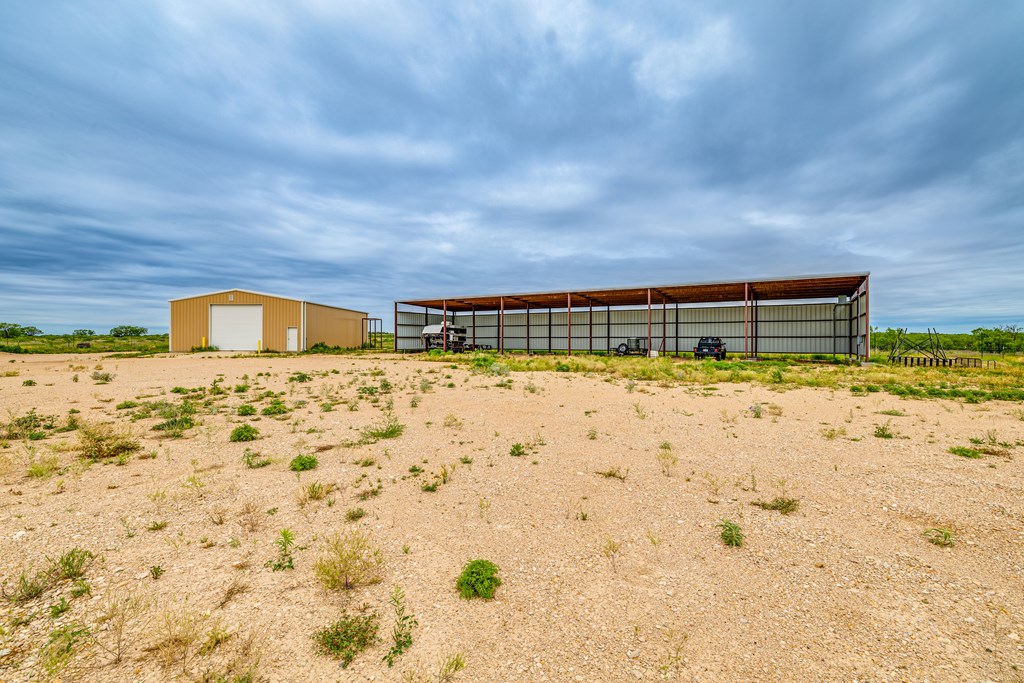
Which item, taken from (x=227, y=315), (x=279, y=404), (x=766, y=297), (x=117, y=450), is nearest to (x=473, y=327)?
(x=227, y=315)

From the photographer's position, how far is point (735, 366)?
23.0 m

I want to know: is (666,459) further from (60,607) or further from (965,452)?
(60,607)

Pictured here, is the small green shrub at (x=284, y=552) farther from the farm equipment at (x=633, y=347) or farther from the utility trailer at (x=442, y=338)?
the utility trailer at (x=442, y=338)

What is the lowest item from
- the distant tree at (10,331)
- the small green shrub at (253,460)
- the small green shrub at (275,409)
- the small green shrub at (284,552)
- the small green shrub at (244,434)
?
the small green shrub at (284,552)

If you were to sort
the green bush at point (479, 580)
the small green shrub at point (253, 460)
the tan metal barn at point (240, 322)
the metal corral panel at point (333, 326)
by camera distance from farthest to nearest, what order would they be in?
1. the metal corral panel at point (333, 326)
2. the tan metal barn at point (240, 322)
3. the small green shrub at point (253, 460)
4. the green bush at point (479, 580)

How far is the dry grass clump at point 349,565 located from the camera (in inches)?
153

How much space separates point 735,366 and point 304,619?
2383cm

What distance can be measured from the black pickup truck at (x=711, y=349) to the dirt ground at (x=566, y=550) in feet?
76.2

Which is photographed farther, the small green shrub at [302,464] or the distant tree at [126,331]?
the distant tree at [126,331]

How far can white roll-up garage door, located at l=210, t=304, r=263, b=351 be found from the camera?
38.7 m

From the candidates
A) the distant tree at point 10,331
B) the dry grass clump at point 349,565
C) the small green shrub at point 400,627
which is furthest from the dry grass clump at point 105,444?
the distant tree at point 10,331

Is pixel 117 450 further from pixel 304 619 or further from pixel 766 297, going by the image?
pixel 766 297

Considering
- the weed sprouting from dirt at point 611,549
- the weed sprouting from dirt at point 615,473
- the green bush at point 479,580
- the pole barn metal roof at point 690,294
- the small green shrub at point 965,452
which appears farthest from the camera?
the pole barn metal roof at point 690,294

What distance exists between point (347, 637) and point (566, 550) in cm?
224
